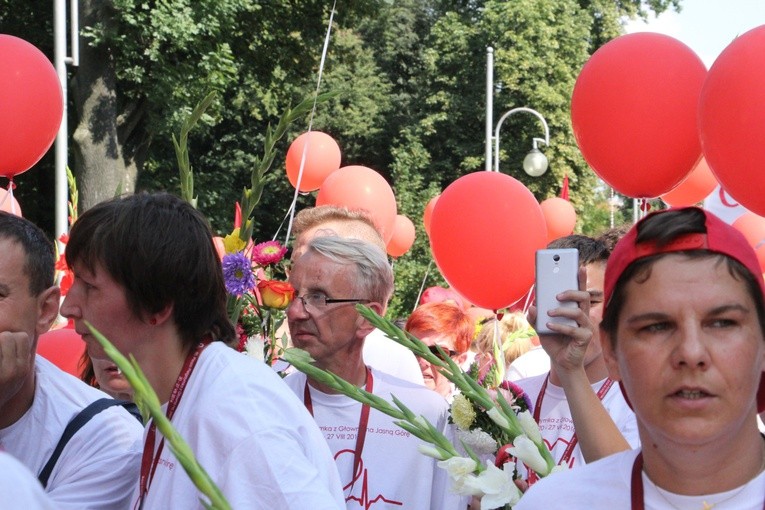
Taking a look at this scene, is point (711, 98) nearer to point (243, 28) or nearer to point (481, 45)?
point (243, 28)

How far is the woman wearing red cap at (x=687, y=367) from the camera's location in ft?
5.55

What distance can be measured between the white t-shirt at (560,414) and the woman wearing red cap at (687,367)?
152cm

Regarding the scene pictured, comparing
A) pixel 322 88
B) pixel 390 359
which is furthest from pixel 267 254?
pixel 322 88

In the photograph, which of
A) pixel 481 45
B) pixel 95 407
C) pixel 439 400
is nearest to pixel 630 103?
pixel 439 400

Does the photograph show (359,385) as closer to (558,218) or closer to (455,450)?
(455,450)

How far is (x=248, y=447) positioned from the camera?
2.08 meters

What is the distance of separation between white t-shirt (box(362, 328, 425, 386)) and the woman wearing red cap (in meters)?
2.46

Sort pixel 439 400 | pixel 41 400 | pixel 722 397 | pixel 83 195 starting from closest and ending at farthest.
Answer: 1. pixel 722 397
2. pixel 41 400
3. pixel 439 400
4. pixel 83 195

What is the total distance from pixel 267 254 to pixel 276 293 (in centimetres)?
17

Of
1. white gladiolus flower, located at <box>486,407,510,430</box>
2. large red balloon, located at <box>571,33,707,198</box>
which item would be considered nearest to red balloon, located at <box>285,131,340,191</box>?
large red balloon, located at <box>571,33,707,198</box>

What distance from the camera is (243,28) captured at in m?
21.6

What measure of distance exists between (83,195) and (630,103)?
15.0 m

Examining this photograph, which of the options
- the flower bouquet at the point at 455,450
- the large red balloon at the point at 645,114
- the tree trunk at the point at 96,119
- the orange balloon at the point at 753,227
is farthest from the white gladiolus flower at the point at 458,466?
the tree trunk at the point at 96,119

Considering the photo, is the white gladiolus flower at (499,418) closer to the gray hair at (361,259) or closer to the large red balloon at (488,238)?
the gray hair at (361,259)
